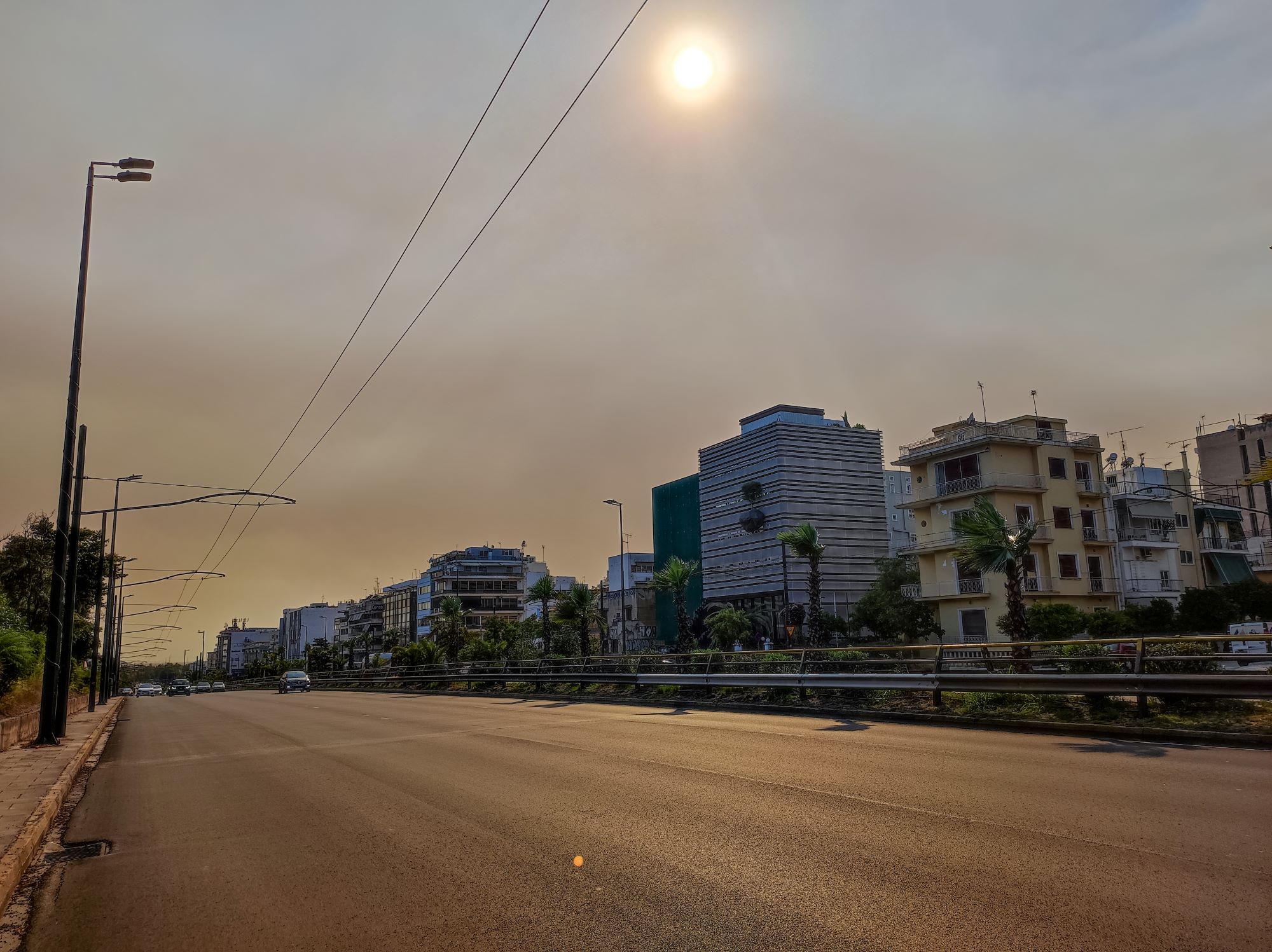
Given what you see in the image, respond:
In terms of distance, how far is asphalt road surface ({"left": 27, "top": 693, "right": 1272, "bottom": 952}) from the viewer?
465cm

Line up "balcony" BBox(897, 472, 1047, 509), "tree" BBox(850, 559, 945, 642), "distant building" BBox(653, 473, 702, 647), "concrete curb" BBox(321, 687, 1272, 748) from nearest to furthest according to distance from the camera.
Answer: "concrete curb" BBox(321, 687, 1272, 748) < "balcony" BBox(897, 472, 1047, 509) < "tree" BBox(850, 559, 945, 642) < "distant building" BBox(653, 473, 702, 647)

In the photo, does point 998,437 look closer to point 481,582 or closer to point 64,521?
point 64,521

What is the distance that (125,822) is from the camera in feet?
29.9

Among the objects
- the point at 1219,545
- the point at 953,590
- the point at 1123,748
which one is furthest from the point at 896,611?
the point at 1123,748

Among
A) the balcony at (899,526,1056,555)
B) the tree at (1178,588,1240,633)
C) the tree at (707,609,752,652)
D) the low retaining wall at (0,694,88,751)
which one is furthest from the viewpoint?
the tree at (707,609,752,652)

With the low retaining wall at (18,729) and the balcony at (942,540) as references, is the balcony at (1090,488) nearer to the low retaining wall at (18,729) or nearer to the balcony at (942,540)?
the balcony at (942,540)

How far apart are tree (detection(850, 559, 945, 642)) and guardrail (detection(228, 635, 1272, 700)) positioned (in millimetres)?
29128

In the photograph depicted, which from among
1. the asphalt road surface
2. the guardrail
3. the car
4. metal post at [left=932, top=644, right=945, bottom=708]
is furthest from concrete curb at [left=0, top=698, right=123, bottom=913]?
the car

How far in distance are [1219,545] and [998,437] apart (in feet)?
71.4

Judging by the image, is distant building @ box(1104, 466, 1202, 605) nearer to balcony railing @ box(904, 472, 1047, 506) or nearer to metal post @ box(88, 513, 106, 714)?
balcony railing @ box(904, 472, 1047, 506)

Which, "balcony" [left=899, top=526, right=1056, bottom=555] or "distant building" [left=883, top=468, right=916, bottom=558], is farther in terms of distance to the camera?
"distant building" [left=883, top=468, right=916, bottom=558]

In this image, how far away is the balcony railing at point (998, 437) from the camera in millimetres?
48438

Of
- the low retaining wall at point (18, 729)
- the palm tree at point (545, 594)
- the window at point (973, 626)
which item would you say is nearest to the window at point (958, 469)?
the window at point (973, 626)

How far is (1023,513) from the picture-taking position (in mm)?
48531
